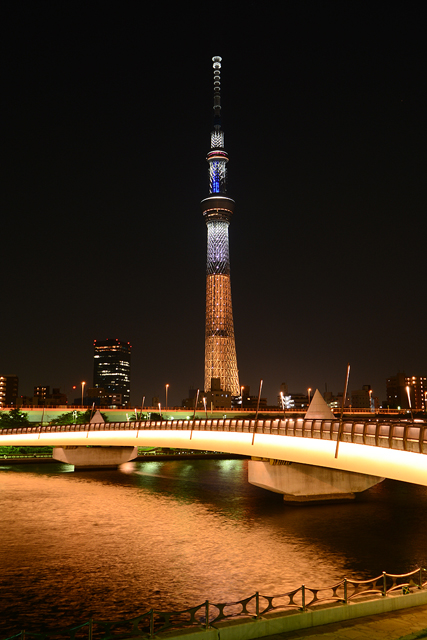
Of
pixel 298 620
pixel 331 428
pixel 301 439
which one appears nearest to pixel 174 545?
pixel 301 439

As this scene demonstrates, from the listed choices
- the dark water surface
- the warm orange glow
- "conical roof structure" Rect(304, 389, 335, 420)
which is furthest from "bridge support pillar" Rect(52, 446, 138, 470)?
"conical roof structure" Rect(304, 389, 335, 420)

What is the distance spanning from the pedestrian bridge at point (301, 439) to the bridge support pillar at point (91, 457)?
18.9ft

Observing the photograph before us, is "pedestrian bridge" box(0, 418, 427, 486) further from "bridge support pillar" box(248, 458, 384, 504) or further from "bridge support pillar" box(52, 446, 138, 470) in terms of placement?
"bridge support pillar" box(52, 446, 138, 470)

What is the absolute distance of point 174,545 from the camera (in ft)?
114

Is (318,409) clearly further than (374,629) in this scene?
Yes

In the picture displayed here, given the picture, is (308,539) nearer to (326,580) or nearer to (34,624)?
(326,580)

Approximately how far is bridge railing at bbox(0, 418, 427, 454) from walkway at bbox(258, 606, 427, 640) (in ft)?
39.3

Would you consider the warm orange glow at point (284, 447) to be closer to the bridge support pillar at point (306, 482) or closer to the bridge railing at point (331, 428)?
the bridge railing at point (331, 428)

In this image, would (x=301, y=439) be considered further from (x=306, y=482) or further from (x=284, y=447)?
(x=306, y=482)

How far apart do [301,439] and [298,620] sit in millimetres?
24490

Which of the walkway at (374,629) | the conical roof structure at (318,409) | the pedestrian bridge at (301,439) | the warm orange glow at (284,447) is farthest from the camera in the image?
the conical roof structure at (318,409)

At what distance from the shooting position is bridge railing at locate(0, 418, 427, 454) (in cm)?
2881

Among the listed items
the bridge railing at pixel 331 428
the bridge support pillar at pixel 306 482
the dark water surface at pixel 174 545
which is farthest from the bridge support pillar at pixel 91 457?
the bridge support pillar at pixel 306 482

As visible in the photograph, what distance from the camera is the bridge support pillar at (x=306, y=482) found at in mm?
50000
